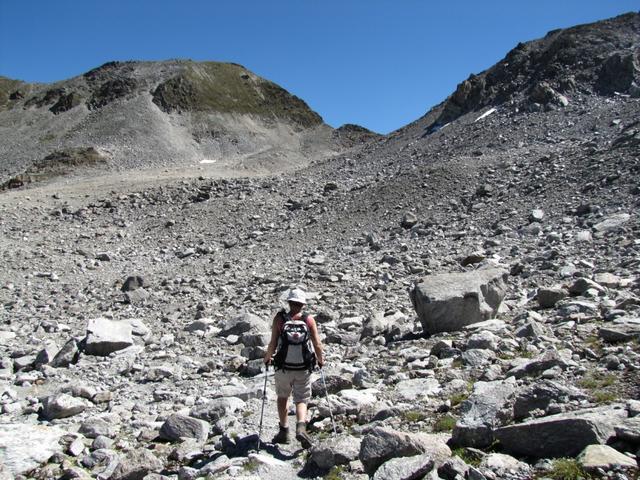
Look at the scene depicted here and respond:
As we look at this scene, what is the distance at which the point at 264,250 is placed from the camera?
2153cm

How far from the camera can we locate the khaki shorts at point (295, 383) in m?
6.77

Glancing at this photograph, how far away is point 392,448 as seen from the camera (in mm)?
5242

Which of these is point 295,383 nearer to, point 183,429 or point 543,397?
point 183,429

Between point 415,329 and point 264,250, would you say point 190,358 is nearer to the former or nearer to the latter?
point 415,329

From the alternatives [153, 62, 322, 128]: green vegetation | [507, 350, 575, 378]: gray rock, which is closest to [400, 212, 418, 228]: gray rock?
[507, 350, 575, 378]: gray rock

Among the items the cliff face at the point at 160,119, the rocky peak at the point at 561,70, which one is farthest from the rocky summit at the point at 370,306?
the cliff face at the point at 160,119

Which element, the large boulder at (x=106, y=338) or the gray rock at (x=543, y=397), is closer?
the gray rock at (x=543, y=397)

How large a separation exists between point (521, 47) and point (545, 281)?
44335mm

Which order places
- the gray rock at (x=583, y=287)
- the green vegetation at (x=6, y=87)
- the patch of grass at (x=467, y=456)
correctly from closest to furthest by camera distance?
the patch of grass at (x=467, y=456) < the gray rock at (x=583, y=287) < the green vegetation at (x=6, y=87)

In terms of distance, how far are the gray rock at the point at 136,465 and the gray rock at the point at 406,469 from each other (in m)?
2.56

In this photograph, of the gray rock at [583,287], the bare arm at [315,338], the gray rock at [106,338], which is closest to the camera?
the bare arm at [315,338]

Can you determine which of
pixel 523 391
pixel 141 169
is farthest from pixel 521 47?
pixel 523 391

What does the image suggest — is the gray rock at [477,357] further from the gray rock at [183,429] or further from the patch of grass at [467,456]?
the gray rock at [183,429]

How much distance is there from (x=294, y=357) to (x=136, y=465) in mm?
2107
